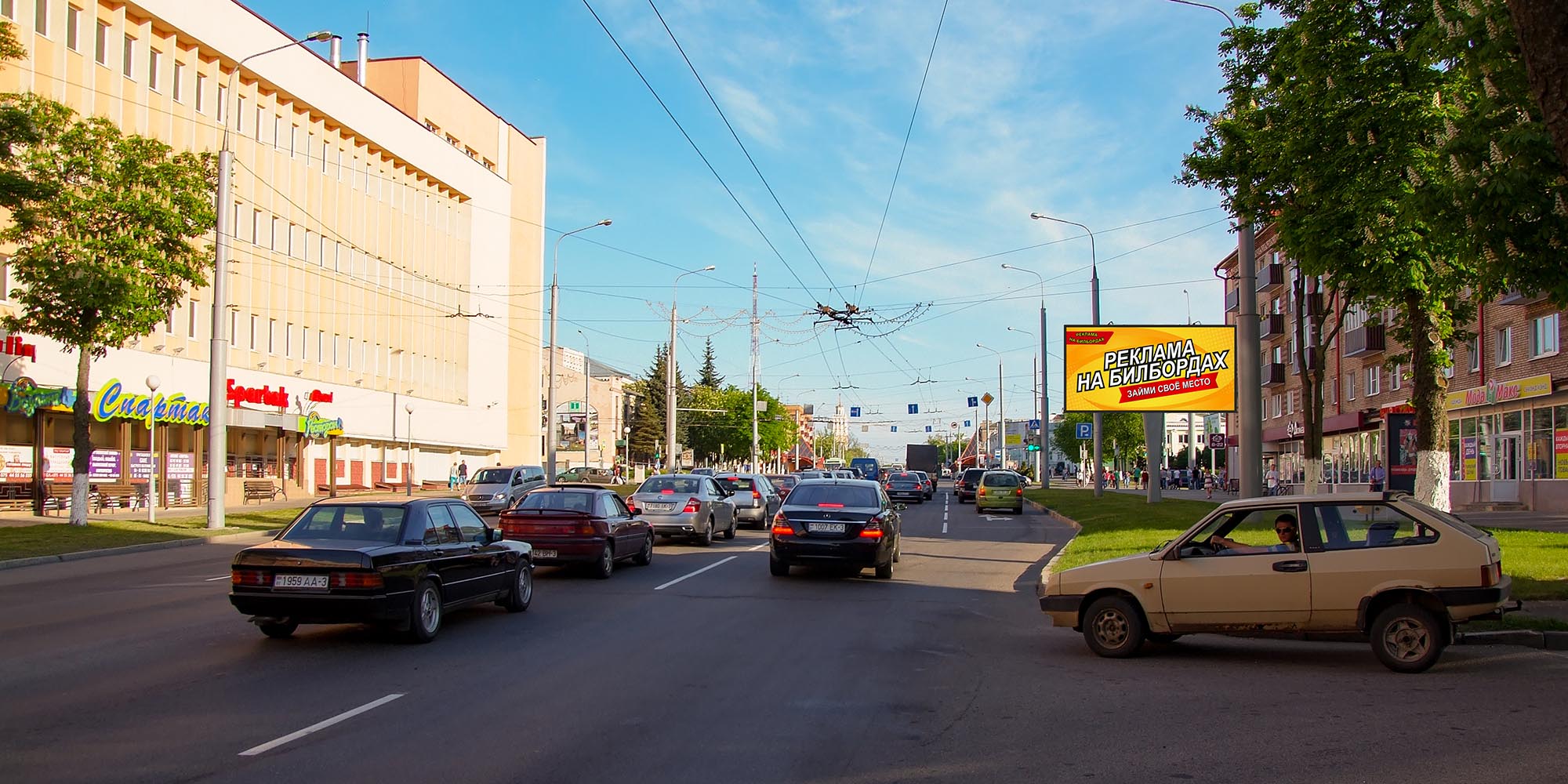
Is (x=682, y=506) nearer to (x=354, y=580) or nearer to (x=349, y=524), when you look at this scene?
(x=349, y=524)

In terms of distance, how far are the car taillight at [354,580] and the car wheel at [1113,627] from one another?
6371 millimetres

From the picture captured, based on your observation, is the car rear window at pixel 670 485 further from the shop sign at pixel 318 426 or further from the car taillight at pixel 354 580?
the shop sign at pixel 318 426

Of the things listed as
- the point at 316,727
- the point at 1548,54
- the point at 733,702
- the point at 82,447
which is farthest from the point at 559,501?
the point at 82,447

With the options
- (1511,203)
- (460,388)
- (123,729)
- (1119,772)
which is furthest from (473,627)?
(460,388)

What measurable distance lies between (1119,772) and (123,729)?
5969mm

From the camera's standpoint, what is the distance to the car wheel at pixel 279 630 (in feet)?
35.3

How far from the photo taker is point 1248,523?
10.0m

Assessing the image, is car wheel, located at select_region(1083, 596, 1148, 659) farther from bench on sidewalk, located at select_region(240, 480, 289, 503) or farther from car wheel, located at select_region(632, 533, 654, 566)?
bench on sidewalk, located at select_region(240, 480, 289, 503)

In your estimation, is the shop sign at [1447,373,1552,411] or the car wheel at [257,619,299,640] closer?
the car wheel at [257,619,299,640]

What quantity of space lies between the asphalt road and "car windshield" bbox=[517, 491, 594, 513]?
318 centimetres

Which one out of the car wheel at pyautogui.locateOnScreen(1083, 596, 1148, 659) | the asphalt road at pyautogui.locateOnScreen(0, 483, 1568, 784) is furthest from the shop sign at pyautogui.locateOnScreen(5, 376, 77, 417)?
the car wheel at pyautogui.locateOnScreen(1083, 596, 1148, 659)

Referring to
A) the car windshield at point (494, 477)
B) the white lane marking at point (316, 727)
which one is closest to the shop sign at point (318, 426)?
the car windshield at point (494, 477)

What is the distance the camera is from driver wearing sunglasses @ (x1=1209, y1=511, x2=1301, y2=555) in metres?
9.78

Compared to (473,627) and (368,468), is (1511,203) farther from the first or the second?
(368,468)
